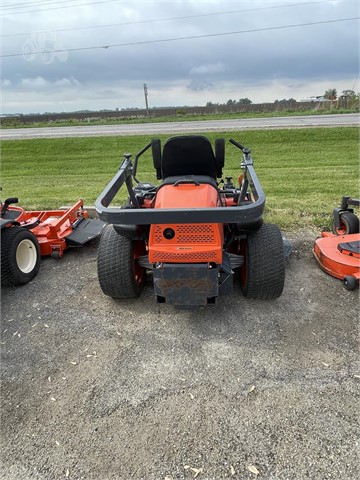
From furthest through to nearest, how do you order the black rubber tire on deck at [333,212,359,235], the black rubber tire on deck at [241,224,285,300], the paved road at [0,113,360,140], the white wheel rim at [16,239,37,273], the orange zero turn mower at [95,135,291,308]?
the paved road at [0,113,360,140]
the black rubber tire on deck at [333,212,359,235]
the white wheel rim at [16,239,37,273]
the black rubber tire on deck at [241,224,285,300]
the orange zero turn mower at [95,135,291,308]

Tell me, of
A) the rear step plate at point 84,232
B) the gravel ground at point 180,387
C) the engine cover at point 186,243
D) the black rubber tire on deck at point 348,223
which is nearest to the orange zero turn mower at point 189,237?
the engine cover at point 186,243

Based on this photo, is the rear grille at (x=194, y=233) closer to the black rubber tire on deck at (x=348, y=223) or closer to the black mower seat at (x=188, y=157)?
the black mower seat at (x=188, y=157)

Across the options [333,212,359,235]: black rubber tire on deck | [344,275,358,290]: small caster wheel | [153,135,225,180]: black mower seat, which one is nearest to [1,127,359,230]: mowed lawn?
[333,212,359,235]: black rubber tire on deck

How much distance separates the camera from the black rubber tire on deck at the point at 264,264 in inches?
116

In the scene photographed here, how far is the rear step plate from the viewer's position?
4.17 meters

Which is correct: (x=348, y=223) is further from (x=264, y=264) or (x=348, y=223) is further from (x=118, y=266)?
(x=118, y=266)

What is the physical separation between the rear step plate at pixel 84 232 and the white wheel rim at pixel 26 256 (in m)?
0.47

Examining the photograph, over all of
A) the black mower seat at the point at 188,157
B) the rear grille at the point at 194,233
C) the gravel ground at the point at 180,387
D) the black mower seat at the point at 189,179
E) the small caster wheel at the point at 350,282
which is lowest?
the gravel ground at the point at 180,387

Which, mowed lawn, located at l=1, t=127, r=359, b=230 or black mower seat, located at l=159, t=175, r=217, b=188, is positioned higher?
black mower seat, located at l=159, t=175, r=217, b=188

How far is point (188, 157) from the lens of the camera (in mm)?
3318

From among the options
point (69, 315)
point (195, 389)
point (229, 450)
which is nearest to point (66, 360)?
point (69, 315)

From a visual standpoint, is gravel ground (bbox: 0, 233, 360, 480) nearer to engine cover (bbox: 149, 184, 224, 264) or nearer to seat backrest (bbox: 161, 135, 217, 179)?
engine cover (bbox: 149, 184, 224, 264)

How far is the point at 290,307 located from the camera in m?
3.07

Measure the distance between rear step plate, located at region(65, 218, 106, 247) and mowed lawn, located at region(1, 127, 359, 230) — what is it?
5.21 ft
